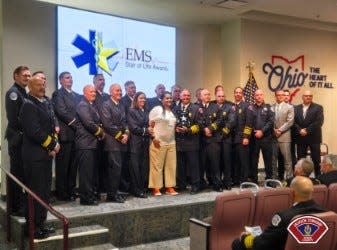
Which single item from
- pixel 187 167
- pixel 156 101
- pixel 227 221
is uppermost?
pixel 156 101

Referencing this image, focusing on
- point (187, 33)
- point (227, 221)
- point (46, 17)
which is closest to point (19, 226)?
point (227, 221)

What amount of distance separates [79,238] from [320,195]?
217cm

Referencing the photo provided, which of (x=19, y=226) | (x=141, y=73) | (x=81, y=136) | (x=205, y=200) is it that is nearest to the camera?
(x=19, y=226)

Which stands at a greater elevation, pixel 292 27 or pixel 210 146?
pixel 292 27

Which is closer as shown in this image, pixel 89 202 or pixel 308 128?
pixel 89 202

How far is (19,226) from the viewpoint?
3779 mm

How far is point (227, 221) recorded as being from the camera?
10.8 feet

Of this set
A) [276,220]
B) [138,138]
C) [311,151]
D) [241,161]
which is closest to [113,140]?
[138,138]

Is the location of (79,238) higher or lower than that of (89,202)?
lower

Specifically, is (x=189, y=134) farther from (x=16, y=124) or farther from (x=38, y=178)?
(x=38, y=178)

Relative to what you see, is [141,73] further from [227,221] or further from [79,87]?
[227,221]

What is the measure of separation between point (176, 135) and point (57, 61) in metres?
2.06

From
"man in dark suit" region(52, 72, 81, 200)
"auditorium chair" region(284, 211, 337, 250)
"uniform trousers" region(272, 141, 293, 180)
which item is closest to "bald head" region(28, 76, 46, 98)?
"man in dark suit" region(52, 72, 81, 200)

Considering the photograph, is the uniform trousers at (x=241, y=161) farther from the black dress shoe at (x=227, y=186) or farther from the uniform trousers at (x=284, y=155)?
the uniform trousers at (x=284, y=155)
